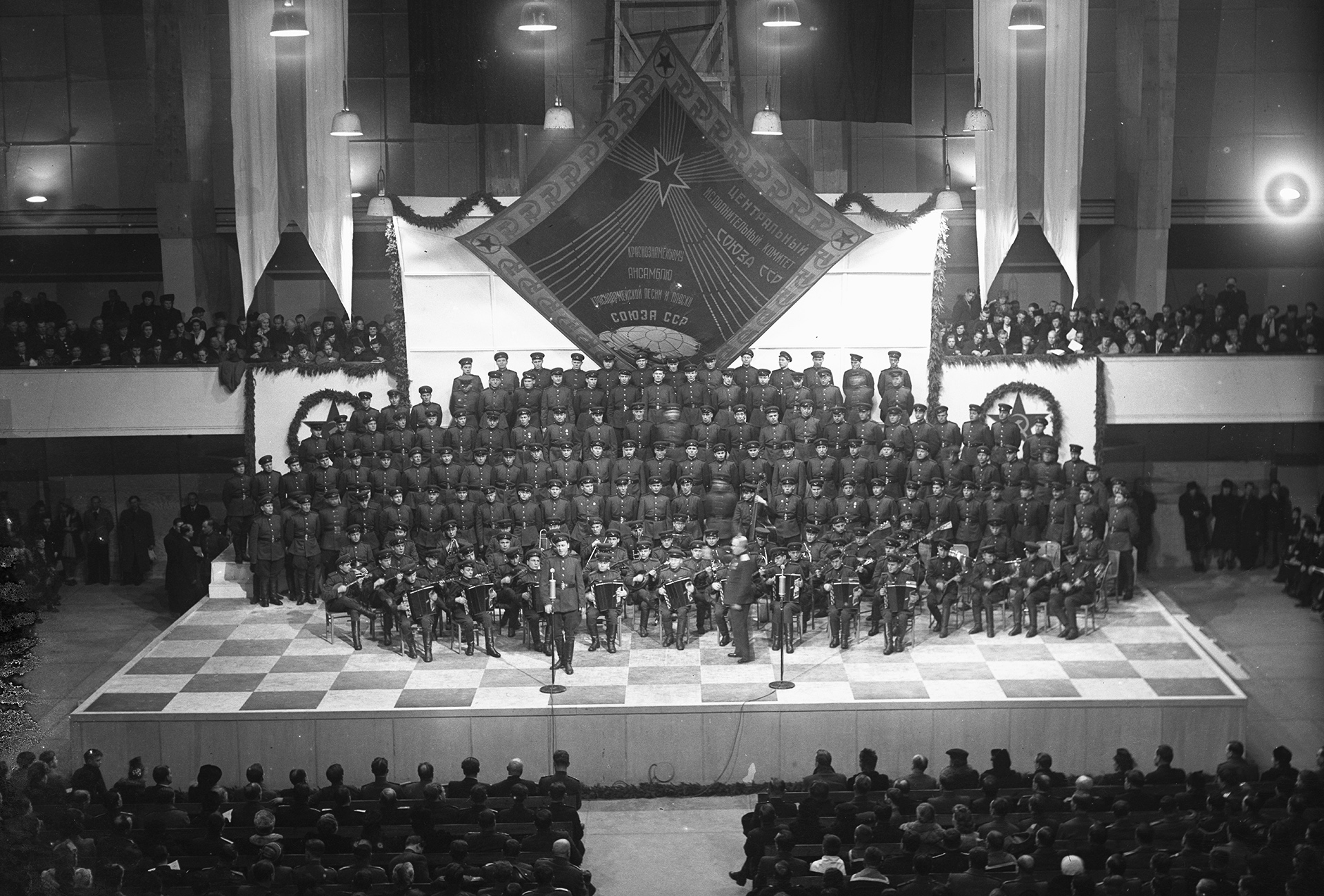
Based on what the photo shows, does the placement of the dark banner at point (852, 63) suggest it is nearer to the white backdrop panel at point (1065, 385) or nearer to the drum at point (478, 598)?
the white backdrop panel at point (1065, 385)

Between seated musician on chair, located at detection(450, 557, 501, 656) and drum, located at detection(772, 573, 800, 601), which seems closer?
drum, located at detection(772, 573, 800, 601)

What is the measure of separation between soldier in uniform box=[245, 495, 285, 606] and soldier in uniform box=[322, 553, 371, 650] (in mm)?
1642

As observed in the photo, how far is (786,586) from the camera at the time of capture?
1655cm

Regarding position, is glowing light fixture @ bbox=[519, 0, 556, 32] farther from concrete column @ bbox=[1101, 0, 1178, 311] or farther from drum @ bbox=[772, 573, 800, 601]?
concrete column @ bbox=[1101, 0, 1178, 311]

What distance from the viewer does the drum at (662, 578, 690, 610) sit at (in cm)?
1700

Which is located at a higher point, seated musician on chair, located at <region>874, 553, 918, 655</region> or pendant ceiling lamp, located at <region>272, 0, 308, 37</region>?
pendant ceiling lamp, located at <region>272, 0, 308, 37</region>

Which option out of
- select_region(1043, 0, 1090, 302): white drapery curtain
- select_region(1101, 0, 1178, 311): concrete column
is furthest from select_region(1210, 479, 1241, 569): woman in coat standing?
select_region(1043, 0, 1090, 302): white drapery curtain

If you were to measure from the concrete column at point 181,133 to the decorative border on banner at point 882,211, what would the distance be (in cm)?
1017

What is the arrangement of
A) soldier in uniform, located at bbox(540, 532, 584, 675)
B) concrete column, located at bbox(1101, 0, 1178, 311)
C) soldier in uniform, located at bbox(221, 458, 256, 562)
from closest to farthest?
soldier in uniform, located at bbox(540, 532, 584, 675)
soldier in uniform, located at bbox(221, 458, 256, 562)
concrete column, located at bbox(1101, 0, 1178, 311)

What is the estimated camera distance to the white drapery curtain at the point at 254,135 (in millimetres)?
20625

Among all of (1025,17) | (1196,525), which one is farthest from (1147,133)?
(1025,17)

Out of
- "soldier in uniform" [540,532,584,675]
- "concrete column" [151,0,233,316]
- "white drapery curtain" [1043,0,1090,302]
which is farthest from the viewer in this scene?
"concrete column" [151,0,233,316]

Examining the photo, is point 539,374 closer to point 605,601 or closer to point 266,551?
point 266,551

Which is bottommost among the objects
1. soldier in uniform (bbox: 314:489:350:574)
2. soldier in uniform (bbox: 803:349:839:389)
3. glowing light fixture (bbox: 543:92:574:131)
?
soldier in uniform (bbox: 314:489:350:574)
